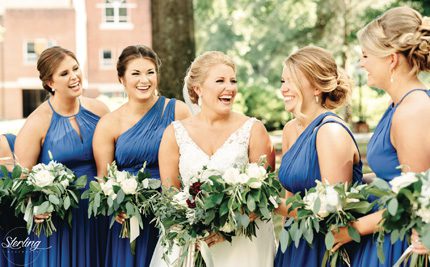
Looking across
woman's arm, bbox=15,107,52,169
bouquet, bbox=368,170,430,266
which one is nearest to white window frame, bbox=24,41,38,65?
woman's arm, bbox=15,107,52,169

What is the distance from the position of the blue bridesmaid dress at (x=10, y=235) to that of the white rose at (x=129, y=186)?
1.17m

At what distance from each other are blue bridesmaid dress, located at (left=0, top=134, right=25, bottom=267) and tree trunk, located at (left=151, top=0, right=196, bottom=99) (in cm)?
390

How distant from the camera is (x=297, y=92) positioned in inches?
181

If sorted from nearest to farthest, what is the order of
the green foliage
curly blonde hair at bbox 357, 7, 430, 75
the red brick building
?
curly blonde hair at bbox 357, 7, 430, 75 < the green foliage < the red brick building

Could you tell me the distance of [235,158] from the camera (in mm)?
5047

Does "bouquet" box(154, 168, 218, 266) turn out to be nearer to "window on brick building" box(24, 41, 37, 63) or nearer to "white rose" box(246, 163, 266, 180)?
"white rose" box(246, 163, 266, 180)

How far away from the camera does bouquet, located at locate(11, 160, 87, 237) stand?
5.25m

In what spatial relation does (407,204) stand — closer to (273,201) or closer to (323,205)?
(323,205)

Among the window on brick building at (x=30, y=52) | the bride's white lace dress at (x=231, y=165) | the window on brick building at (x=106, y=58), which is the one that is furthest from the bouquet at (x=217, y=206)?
the window on brick building at (x=30, y=52)

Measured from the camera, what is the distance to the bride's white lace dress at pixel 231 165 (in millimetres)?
5020

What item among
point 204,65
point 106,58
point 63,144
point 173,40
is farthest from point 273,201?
point 106,58

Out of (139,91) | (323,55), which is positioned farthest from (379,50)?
(139,91)

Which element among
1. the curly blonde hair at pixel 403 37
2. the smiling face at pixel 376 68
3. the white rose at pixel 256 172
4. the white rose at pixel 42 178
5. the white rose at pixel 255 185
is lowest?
the white rose at pixel 42 178

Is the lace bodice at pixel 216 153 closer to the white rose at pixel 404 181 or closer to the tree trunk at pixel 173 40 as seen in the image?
the white rose at pixel 404 181
